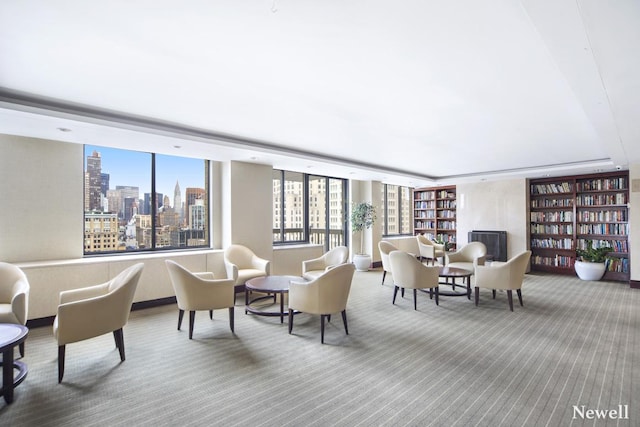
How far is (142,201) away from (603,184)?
10.3 m

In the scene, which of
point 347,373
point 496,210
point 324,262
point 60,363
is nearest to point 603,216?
point 496,210

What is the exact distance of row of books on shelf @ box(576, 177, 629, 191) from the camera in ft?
24.9

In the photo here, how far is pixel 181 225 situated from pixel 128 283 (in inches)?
119

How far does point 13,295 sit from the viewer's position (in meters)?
3.56

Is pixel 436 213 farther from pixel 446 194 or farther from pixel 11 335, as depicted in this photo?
pixel 11 335

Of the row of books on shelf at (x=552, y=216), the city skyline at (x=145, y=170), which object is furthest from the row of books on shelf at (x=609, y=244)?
the city skyline at (x=145, y=170)

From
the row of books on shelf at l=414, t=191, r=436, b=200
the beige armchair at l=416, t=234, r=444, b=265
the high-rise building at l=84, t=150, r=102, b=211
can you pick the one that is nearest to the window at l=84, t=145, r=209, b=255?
the high-rise building at l=84, t=150, r=102, b=211

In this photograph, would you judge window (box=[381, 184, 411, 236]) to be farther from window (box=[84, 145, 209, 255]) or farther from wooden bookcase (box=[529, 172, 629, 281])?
window (box=[84, 145, 209, 255])

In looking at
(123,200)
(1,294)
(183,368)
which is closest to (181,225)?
Result: (123,200)

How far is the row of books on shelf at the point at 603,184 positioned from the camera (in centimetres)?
759

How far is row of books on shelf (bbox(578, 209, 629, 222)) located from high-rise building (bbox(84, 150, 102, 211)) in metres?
10.6

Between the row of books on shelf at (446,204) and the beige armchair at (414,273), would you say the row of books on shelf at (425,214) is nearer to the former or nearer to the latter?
the row of books on shelf at (446,204)

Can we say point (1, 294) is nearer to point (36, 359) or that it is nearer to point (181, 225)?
point (36, 359)

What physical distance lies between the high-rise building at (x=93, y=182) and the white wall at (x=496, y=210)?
29.9 feet
